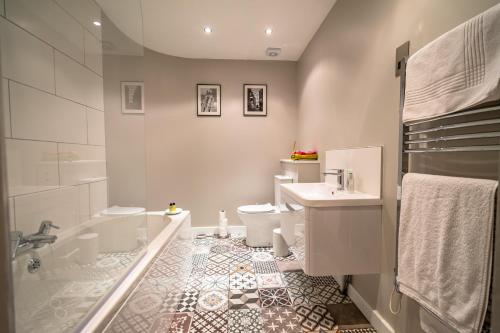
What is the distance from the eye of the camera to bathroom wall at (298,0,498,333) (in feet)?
3.48

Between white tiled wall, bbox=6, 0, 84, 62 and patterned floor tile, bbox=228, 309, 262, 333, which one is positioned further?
patterned floor tile, bbox=228, 309, 262, 333

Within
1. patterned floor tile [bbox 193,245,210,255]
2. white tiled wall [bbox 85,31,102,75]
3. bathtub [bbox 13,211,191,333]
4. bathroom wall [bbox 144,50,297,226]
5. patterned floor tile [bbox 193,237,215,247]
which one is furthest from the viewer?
bathroom wall [bbox 144,50,297,226]

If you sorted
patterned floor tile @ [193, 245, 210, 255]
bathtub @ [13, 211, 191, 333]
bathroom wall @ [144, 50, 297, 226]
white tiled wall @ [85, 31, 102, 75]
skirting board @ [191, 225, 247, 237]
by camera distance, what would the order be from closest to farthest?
1. bathtub @ [13, 211, 191, 333]
2. white tiled wall @ [85, 31, 102, 75]
3. patterned floor tile @ [193, 245, 210, 255]
4. bathroom wall @ [144, 50, 297, 226]
5. skirting board @ [191, 225, 247, 237]

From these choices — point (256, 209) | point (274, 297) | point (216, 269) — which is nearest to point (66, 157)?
point (216, 269)

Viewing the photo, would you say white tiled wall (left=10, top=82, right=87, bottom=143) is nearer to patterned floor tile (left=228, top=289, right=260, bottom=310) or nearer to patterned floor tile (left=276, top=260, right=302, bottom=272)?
patterned floor tile (left=228, top=289, right=260, bottom=310)

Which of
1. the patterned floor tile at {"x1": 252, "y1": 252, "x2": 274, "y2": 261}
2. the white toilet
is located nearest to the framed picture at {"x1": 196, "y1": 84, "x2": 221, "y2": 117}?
the white toilet

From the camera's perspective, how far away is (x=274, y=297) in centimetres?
175

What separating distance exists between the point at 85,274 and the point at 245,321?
105 cm

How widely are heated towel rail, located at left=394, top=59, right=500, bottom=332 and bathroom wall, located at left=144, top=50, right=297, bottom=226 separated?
213 centimetres

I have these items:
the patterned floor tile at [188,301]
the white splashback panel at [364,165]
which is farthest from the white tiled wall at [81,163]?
the white splashback panel at [364,165]

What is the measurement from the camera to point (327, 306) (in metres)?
1.67

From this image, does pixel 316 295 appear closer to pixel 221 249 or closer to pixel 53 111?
pixel 221 249

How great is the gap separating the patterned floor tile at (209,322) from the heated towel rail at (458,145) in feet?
3.62

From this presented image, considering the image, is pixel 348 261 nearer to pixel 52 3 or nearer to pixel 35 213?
pixel 35 213
